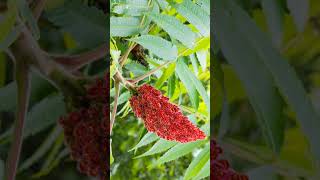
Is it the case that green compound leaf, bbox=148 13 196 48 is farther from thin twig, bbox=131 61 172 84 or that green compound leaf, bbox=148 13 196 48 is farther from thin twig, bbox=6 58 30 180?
thin twig, bbox=6 58 30 180

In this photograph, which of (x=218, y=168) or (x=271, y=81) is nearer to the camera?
(x=271, y=81)

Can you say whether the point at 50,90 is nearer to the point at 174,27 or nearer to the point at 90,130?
the point at 90,130

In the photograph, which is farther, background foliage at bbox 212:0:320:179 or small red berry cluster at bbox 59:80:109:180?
small red berry cluster at bbox 59:80:109:180

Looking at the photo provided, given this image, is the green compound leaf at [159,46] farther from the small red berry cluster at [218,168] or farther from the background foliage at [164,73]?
the small red berry cluster at [218,168]

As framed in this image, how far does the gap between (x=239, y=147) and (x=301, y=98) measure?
0.52ft

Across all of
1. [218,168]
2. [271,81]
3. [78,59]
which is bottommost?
[218,168]

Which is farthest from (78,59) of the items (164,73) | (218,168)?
(218,168)

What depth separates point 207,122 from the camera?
124 centimetres

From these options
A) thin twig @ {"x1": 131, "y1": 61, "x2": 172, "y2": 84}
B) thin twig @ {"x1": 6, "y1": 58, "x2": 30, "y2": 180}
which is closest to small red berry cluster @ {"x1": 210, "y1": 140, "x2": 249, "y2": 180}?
thin twig @ {"x1": 131, "y1": 61, "x2": 172, "y2": 84}

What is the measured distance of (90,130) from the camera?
1200 mm

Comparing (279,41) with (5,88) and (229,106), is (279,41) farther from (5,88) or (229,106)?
(5,88)

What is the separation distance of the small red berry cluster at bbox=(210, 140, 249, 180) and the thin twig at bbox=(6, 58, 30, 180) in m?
0.35

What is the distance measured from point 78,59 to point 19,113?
0.14 m

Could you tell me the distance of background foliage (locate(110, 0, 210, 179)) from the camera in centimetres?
120
